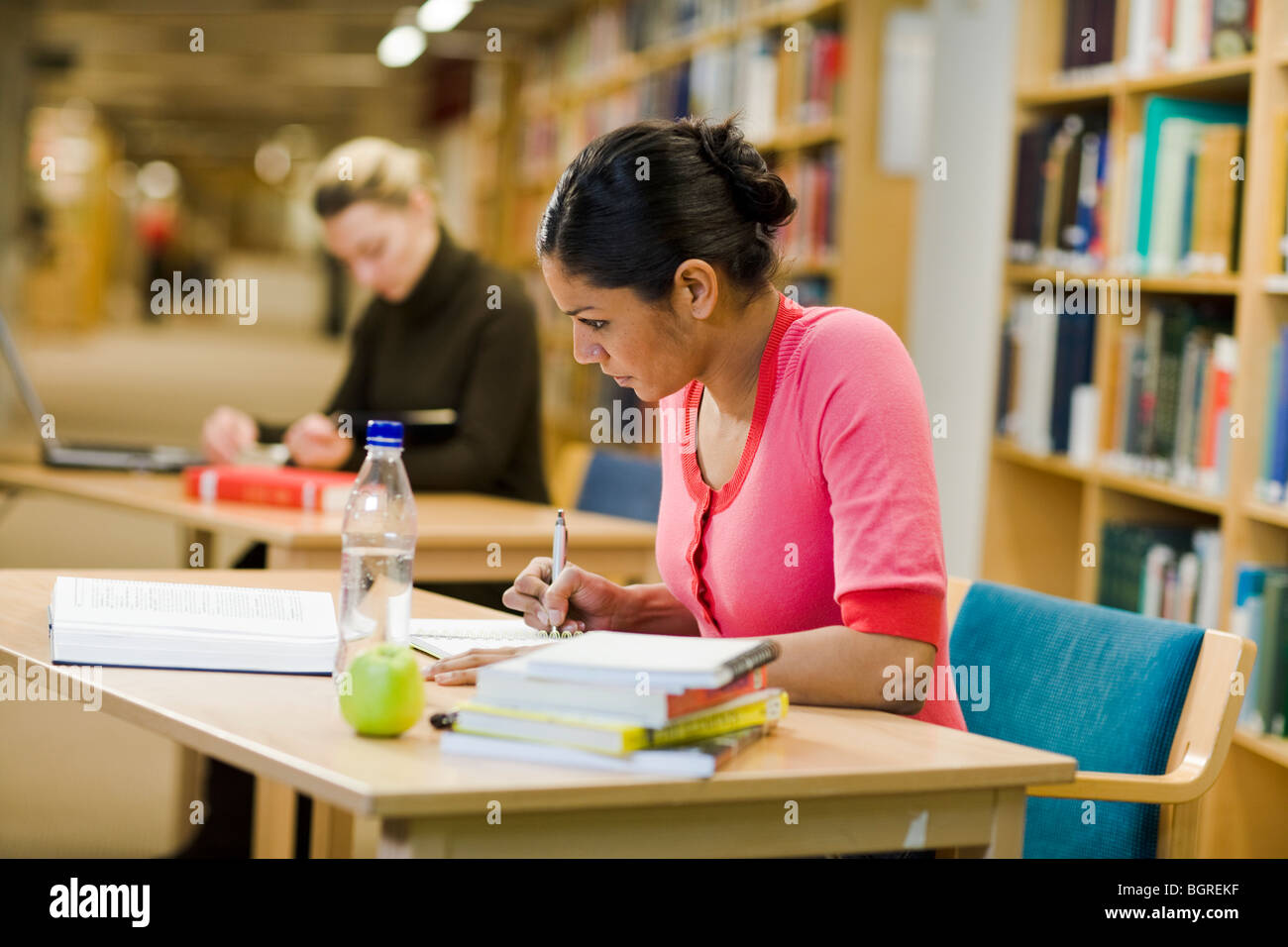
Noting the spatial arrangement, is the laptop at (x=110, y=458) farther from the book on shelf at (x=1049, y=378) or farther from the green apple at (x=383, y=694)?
the green apple at (x=383, y=694)

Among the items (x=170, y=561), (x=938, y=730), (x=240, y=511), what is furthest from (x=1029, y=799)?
(x=170, y=561)

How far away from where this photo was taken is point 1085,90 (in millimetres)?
3449

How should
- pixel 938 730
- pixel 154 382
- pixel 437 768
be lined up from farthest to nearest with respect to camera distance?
pixel 154 382 → pixel 938 730 → pixel 437 768

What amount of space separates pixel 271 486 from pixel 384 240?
68 cm

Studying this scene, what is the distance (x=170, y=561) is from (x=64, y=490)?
3145 mm

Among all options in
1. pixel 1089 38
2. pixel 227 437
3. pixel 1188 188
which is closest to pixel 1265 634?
pixel 1188 188

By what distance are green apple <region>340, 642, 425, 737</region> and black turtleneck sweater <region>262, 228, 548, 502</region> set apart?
1929 millimetres

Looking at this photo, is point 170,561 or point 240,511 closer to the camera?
point 240,511

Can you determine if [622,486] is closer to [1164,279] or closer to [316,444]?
[316,444]

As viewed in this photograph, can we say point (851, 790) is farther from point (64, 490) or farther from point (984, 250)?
point (984, 250)

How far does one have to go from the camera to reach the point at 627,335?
1708 millimetres

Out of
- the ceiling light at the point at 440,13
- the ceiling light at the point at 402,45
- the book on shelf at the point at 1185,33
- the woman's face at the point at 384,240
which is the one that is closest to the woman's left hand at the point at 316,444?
the woman's face at the point at 384,240

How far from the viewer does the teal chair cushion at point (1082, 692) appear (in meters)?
1.79
